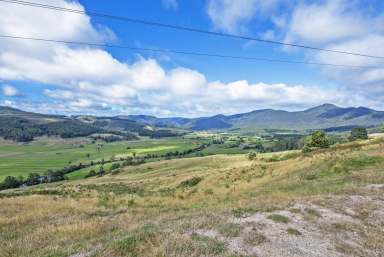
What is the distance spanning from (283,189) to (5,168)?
646 feet

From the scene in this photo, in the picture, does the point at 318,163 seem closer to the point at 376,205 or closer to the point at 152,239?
the point at 376,205

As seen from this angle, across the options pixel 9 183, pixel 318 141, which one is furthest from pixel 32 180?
pixel 318 141

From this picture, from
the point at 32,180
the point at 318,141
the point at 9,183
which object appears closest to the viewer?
the point at 318,141

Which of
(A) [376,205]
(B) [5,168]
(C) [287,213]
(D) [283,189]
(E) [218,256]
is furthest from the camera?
(B) [5,168]

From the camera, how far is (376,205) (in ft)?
60.0

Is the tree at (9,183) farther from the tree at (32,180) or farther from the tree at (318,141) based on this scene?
the tree at (318,141)

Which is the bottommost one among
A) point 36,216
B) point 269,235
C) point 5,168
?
point 5,168

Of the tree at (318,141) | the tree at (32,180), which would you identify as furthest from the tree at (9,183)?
the tree at (318,141)

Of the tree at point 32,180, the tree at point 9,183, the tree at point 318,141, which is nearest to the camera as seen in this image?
the tree at point 318,141

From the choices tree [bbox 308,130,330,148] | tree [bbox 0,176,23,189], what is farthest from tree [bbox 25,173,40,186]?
tree [bbox 308,130,330,148]

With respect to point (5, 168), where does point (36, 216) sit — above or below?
above

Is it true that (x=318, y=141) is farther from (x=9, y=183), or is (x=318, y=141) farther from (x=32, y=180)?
(x=32, y=180)

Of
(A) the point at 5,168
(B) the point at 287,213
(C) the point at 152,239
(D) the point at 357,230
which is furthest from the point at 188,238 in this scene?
(A) the point at 5,168

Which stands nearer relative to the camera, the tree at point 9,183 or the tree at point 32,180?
the tree at point 9,183
